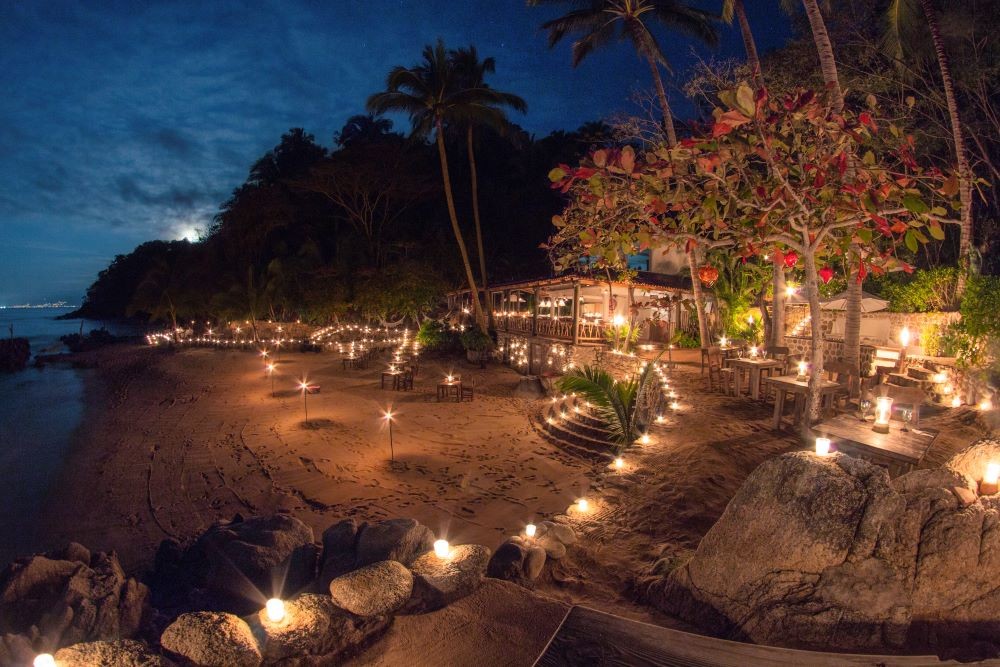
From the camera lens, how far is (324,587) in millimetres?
4484

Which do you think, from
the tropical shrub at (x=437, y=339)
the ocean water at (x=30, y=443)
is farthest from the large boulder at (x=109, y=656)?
the tropical shrub at (x=437, y=339)

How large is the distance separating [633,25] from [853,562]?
50.8ft

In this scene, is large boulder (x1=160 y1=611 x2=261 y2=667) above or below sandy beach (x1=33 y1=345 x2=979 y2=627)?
above

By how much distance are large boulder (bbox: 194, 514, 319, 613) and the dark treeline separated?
2066cm

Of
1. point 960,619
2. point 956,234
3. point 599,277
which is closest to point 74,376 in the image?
point 599,277

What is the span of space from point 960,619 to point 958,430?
15.2ft

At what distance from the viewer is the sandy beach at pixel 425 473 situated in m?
5.33

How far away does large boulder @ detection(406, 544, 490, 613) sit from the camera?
367cm

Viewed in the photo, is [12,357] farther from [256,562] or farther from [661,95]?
[661,95]

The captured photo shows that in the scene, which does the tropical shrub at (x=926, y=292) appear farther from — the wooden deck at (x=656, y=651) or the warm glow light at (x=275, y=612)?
the warm glow light at (x=275, y=612)

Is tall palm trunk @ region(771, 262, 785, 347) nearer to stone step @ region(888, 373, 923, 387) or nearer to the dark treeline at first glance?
stone step @ region(888, 373, 923, 387)

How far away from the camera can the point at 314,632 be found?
Result: 3207 millimetres

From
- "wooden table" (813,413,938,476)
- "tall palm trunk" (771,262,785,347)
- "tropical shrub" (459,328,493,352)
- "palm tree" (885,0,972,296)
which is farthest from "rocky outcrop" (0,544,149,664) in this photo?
"tropical shrub" (459,328,493,352)

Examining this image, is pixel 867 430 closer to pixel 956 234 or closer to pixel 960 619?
pixel 960 619
